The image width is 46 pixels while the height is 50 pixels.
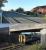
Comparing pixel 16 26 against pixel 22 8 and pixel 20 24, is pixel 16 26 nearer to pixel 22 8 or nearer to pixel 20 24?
pixel 20 24

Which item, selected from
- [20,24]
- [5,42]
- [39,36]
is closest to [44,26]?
[39,36]

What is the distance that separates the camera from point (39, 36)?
7273 millimetres

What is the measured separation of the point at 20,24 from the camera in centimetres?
744

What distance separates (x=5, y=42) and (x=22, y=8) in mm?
1295

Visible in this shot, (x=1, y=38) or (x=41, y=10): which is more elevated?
(x=41, y=10)

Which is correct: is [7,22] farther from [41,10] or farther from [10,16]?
[41,10]

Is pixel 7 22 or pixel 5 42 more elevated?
pixel 7 22

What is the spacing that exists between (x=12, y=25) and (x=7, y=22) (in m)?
0.27

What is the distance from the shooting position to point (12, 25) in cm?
745

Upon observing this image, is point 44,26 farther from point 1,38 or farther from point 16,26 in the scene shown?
point 1,38

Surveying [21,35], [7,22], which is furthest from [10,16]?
[21,35]

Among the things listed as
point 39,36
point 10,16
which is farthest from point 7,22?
point 39,36

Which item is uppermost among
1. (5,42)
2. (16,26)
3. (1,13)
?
(1,13)

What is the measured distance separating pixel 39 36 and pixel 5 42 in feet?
3.76
